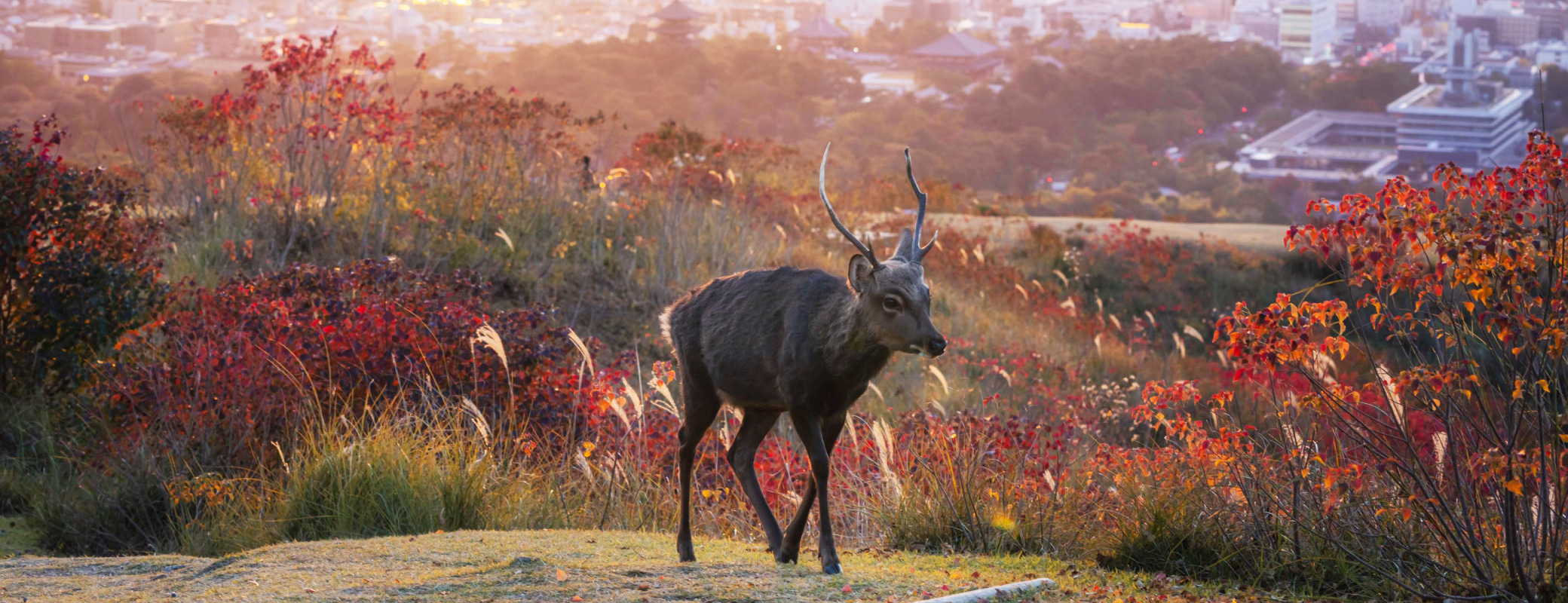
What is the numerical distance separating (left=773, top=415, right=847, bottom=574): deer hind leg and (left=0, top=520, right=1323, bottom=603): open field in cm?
9

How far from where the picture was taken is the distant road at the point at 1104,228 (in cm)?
2414

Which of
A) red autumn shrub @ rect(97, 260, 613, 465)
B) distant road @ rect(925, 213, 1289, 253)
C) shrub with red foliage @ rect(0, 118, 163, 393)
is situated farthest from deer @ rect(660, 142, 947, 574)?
distant road @ rect(925, 213, 1289, 253)

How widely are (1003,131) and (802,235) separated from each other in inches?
1133

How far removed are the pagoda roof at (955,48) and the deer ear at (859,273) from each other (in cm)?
5315

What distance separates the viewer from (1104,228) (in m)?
26.2

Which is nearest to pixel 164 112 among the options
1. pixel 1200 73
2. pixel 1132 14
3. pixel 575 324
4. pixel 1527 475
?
pixel 575 324

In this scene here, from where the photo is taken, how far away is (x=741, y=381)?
5980 mm

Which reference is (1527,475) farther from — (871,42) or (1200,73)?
(871,42)

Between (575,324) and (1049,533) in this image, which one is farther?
(575,324)

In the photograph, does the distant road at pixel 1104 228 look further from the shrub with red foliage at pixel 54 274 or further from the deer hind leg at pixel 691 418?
the deer hind leg at pixel 691 418

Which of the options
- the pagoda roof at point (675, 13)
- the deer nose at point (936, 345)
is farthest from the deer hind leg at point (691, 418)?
the pagoda roof at point (675, 13)

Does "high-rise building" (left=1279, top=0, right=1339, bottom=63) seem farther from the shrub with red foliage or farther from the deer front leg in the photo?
the deer front leg

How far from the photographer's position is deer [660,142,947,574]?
5402 millimetres

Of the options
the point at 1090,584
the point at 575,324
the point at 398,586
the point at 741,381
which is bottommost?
the point at 575,324
